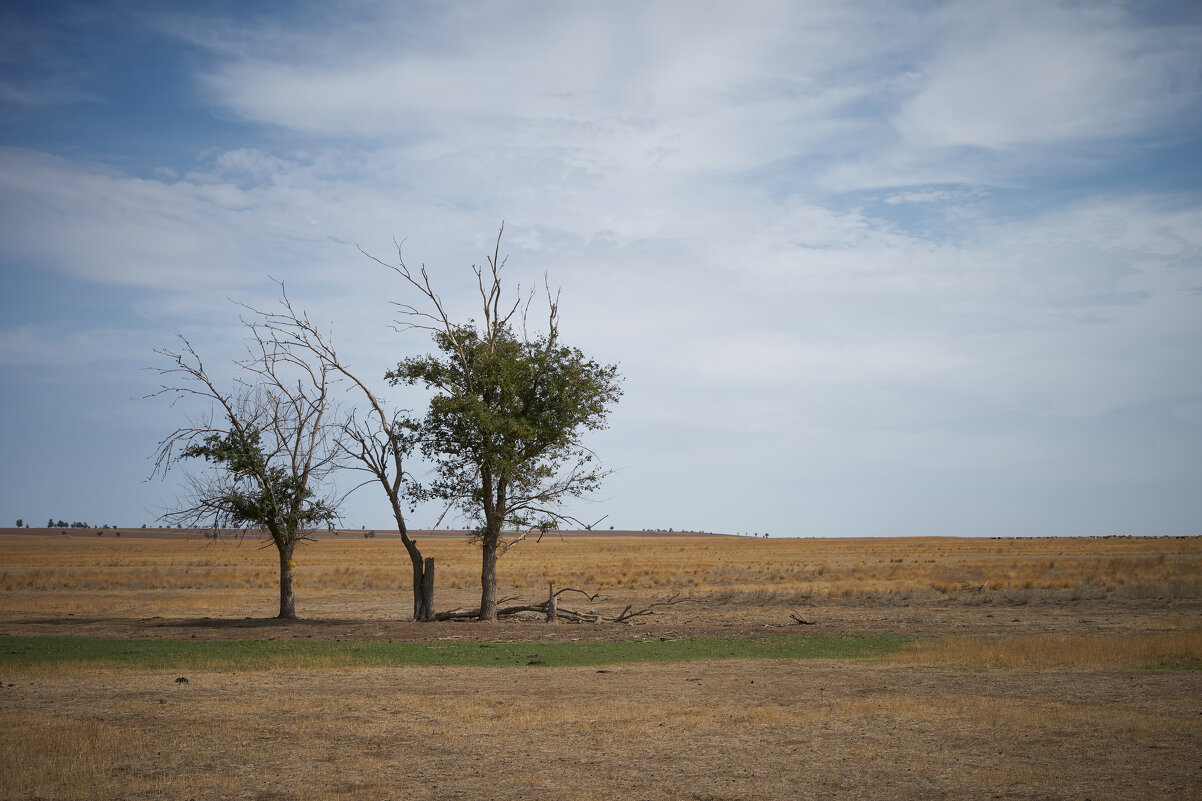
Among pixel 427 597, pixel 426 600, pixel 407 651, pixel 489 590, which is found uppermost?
pixel 489 590

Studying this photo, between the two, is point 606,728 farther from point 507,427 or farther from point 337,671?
point 507,427

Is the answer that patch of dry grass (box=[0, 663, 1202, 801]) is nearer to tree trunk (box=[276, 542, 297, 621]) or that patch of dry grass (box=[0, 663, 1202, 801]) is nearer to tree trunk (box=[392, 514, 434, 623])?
tree trunk (box=[392, 514, 434, 623])

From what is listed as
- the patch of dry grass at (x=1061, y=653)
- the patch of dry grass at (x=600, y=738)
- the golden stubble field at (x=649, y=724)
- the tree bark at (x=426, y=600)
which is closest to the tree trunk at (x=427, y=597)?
the tree bark at (x=426, y=600)

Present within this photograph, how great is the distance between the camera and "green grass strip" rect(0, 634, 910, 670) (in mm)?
20547

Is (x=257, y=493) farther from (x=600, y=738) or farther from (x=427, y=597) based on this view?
(x=600, y=738)

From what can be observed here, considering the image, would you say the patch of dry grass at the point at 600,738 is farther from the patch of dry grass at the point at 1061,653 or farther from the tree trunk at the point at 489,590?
the tree trunk at the point at 489,590

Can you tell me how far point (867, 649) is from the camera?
2242 cm

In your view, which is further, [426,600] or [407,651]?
[426,600]

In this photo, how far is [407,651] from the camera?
895 inches

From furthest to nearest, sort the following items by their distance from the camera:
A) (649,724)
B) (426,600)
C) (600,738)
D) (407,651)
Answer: (426,600), (407,651), (649,724), (600,738)

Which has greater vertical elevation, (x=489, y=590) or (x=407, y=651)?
(x=489, y=590)

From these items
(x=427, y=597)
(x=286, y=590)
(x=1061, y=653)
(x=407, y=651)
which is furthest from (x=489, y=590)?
(x=1061, y=653)

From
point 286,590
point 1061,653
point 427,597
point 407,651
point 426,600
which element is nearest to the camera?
point 1061,653

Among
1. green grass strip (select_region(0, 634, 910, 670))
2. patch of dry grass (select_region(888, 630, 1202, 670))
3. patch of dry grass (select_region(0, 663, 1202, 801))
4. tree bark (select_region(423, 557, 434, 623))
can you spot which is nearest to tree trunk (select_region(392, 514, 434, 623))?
tree bark (select_region(423, 557, 434, 623))
